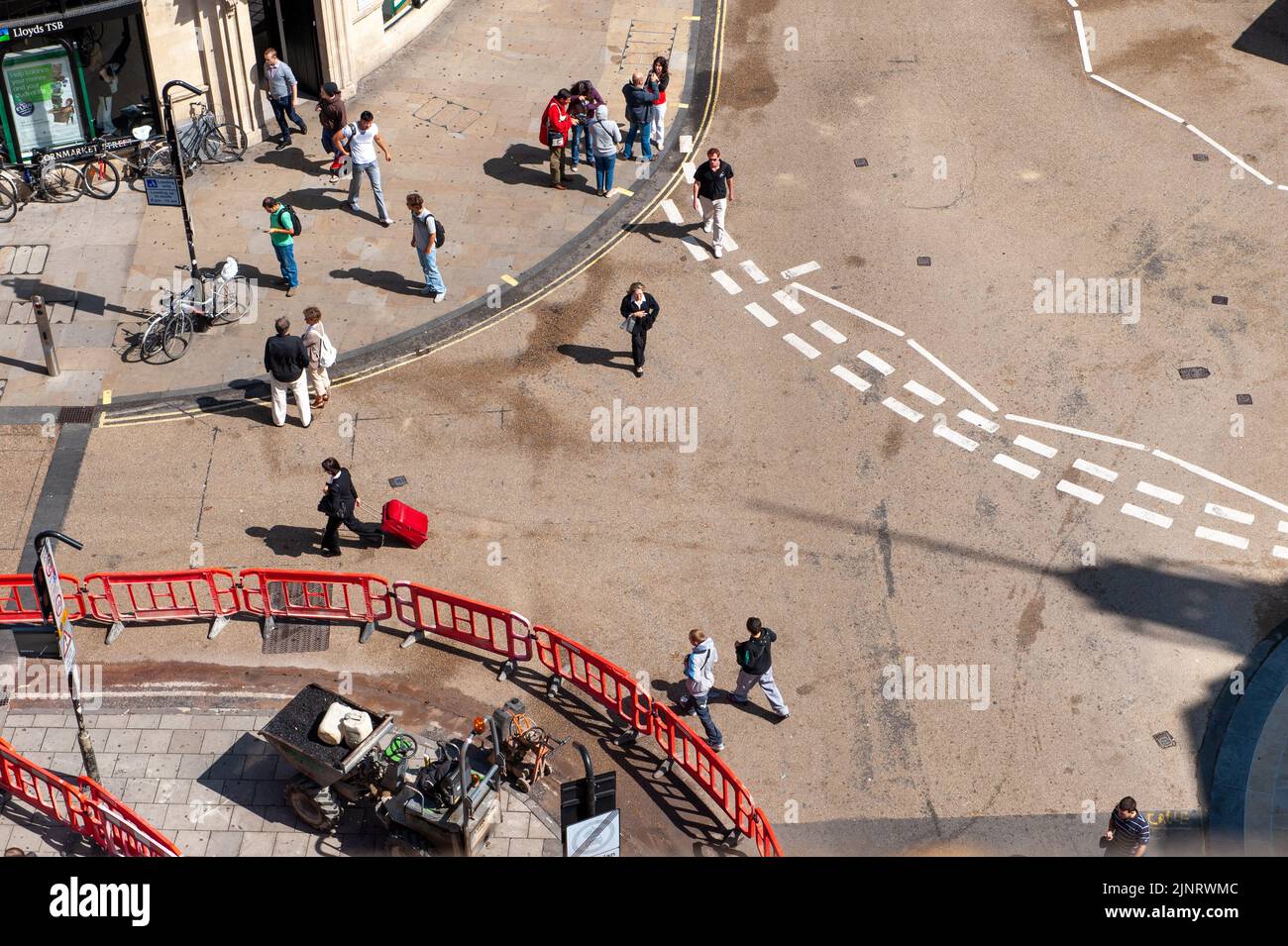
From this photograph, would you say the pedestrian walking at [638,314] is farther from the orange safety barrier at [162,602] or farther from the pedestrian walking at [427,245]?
the orange safety barrier at [162,602]

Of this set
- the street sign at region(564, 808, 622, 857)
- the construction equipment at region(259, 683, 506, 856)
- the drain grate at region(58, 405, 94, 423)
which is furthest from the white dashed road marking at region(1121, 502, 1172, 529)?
the drain grate at region(58, 405, 94, 423)

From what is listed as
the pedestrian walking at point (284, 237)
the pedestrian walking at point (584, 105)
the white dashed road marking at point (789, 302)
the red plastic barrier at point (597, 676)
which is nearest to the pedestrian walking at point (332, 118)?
the pedestrian walking at point (284, 237)

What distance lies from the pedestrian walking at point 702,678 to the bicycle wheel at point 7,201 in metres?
15.3

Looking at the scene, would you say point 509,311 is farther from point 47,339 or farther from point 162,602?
point 162,602

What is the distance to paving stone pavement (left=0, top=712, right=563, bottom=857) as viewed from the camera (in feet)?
52.7

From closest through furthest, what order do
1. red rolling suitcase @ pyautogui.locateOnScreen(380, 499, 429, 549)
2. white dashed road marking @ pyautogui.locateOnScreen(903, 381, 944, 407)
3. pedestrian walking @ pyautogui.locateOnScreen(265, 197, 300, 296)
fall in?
red rolling suitcase @ pyautogui.locateOnScreen(380, 499, 429, 549)
white dashed road marking @ pyautogui.locateOnScreen(903, 381, 944, 407)
pedestrian walking @ pyautogui.locateOnScreen(265, 197, 300, 296)

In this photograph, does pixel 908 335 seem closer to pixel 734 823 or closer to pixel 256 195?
pixel 734 823

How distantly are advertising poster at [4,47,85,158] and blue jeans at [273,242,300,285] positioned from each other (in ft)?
17.1

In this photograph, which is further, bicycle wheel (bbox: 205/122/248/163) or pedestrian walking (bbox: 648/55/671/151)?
bicycle wheel (bbox: 205/122/248/163)

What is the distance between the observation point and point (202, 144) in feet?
85.9

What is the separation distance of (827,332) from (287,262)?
28.7 feet

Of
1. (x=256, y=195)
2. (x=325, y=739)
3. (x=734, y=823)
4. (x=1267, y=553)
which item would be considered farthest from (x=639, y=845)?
(x=256, y=195)

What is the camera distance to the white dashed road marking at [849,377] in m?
22.4

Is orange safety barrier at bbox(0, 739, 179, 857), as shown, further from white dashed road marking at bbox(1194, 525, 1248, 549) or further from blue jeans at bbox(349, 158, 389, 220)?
white dashed road marking at bbox(1194, 525, 1248, 549)
